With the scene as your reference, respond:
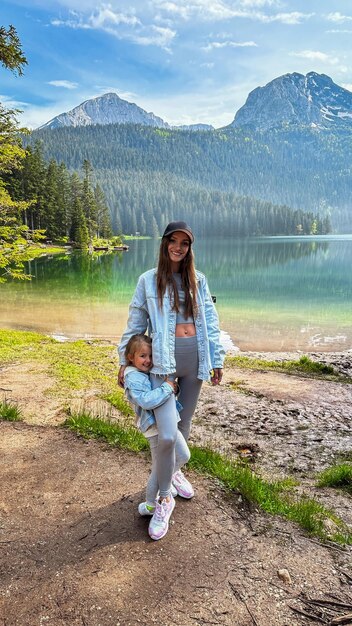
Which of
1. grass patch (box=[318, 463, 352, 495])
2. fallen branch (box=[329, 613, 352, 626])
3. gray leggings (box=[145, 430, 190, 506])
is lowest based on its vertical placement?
grass patch (box=[318, 463, 352, 495])

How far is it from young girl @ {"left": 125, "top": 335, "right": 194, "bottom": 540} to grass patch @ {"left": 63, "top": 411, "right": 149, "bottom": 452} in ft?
5.74

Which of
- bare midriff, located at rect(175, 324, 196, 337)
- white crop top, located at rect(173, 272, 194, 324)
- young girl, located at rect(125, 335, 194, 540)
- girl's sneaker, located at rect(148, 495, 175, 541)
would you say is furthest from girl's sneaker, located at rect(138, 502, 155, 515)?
white crop top, located at rect(173, 272, 194, 324)

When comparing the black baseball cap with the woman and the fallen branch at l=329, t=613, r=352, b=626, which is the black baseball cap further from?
the fallen branch at l=329, t=613, r=352, b=626

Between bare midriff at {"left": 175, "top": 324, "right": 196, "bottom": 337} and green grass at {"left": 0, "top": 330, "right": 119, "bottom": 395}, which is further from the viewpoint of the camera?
green grass at {"left": 0, "top": 330, "right": 119, "bottom": 395}

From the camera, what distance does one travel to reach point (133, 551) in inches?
147

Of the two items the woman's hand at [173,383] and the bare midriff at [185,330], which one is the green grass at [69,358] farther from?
the bare midriff at [185,330]

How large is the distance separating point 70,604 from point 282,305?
28723 mm

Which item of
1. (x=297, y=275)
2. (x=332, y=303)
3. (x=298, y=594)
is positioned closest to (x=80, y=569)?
(x=298, y=594)

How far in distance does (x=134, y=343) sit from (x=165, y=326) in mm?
335

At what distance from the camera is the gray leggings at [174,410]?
3.75 metres

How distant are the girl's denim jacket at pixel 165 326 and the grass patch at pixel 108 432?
2312 mm

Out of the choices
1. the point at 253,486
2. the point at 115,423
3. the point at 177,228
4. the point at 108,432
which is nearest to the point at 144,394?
the point at 177,228

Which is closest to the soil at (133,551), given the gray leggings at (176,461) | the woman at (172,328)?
the gray leggings at (176,461)

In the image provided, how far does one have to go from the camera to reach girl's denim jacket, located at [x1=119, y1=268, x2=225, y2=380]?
3.86m
